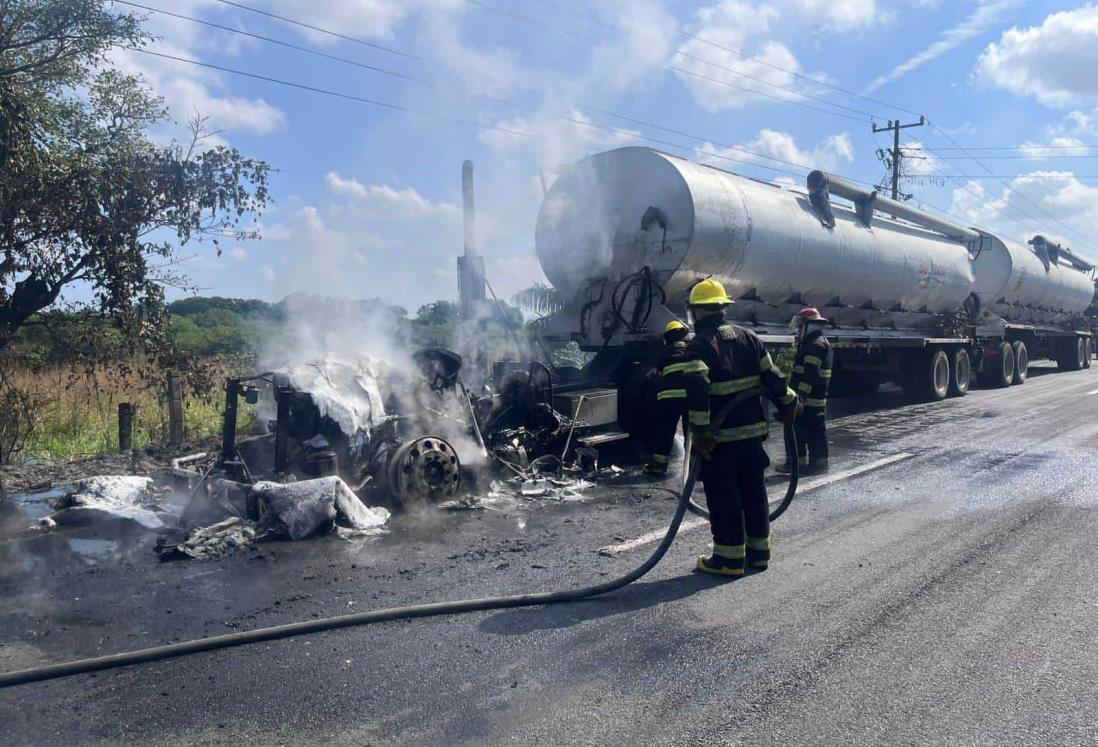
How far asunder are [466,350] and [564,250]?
2.45 metres

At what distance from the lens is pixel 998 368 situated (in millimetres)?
18531

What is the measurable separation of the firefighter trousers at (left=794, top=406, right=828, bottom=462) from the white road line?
9.9 inches

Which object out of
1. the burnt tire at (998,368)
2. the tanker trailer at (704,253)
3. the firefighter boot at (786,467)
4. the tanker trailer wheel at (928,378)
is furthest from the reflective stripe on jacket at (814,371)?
the burnt tire at (998,368)

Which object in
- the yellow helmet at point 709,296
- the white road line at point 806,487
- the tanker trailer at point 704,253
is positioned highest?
the tanker trailer at point 704,253

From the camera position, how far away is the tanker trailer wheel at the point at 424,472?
6336 millimetres

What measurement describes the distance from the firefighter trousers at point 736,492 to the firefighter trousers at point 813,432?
3.19 meters

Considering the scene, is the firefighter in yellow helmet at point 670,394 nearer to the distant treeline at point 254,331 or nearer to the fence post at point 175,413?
the distant treeline at point 254,331

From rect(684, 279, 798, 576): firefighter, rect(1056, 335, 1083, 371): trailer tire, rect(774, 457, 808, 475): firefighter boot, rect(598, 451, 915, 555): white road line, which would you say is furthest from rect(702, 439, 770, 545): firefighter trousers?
rect(1056, 335, 1083, 371): trailer tire

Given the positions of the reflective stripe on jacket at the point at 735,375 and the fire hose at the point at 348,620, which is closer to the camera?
the fire hose at the point at 348,620

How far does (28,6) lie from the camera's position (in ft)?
22.8

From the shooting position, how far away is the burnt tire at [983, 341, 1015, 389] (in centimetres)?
1848

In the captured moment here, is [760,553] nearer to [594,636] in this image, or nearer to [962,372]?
[594,636]

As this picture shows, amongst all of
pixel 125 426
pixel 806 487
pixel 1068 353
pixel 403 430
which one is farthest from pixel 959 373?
pixel 125 426

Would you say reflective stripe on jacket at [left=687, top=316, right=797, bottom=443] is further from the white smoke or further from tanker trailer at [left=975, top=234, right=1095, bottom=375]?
tanker trailer at [left=975, top=234, right=1095, bottom=375]
